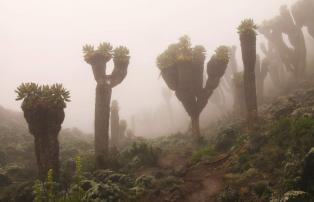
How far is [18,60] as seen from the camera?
194500 mm

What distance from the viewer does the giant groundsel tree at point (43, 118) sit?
13086 millimetres

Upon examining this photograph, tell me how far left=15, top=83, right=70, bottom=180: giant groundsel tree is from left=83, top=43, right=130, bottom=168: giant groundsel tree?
3476 millimetres

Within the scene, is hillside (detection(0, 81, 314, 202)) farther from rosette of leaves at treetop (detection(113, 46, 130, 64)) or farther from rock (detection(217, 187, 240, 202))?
rosette of leaves at treetop (detection(113, 46, 130, 64))

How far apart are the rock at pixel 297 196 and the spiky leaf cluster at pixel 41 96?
9.48m

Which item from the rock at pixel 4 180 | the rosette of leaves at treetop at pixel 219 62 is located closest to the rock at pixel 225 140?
the rosette of leaves at treetop at pixel 219 62

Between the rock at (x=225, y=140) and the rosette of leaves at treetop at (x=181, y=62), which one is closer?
the rock at (x=225, y=140)

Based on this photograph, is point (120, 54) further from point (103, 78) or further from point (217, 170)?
point (217, 170)

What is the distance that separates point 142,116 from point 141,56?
341ft

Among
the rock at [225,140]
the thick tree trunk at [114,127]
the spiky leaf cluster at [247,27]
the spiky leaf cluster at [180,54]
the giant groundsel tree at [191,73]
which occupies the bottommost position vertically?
the rock at [225,140]

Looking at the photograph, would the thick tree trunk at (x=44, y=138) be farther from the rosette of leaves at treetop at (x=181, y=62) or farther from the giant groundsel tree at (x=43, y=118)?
the rosette of leaves at treetop at (x=181, y=62)

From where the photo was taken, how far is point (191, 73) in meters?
20.5

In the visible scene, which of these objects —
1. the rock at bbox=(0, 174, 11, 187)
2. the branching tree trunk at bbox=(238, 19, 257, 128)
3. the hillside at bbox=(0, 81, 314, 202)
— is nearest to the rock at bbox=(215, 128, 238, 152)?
the hillside at bbox=(0, 81, 314, 202)

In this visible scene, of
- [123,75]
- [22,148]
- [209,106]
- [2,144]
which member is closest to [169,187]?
[123,75]

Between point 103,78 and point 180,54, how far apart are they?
18.4ft
